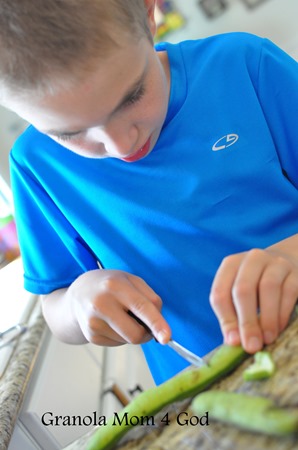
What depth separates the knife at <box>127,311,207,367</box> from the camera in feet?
1.38

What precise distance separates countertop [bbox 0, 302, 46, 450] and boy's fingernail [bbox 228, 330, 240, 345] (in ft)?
1.57

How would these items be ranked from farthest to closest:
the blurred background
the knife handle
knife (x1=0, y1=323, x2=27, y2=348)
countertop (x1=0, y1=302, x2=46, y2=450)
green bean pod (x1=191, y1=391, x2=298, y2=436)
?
the blurred background < knife (x1=0, y1=323, x2=27, y2=348) < countertop (x1=0, y1=302, x2=46, y2=450) < the knife handle < green bean pod (x1=191, y1=391, x2=298, y2=436)

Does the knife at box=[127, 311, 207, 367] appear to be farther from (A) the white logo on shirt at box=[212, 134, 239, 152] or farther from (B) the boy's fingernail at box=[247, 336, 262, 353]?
(A) the white logo on shirt at box=[212, 134, 239, 152]

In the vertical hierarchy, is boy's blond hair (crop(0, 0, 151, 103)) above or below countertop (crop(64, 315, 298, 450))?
above

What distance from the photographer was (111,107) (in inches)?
17.0

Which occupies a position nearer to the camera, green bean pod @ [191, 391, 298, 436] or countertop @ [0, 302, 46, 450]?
green bean pod @ [191, 391, 298, 436]

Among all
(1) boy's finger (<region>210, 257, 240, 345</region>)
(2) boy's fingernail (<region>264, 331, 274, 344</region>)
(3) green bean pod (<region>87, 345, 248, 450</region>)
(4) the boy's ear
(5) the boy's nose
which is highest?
(4) the boy's ear

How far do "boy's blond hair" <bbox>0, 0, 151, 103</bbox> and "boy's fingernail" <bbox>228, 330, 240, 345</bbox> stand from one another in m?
0.28

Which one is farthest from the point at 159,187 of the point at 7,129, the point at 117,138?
the point at 7,129

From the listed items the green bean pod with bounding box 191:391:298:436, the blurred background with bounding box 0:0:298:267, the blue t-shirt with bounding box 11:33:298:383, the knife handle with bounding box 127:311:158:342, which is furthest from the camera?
the blurred background with bounding box 0:0:298:267

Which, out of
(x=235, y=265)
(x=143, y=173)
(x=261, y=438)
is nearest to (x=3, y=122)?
(x=143, y=173)

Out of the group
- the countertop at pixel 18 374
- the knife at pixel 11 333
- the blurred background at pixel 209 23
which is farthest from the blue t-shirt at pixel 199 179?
the blurred background at pixel 209 23

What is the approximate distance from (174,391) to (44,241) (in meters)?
0.39

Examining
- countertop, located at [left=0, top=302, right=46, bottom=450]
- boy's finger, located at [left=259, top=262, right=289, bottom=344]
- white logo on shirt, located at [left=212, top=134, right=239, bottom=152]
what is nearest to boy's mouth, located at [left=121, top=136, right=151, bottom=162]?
white logo on shirt, located at [left=212, top=134, right=239, bottom=152]
